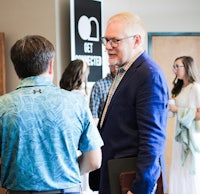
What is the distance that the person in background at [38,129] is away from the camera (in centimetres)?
127

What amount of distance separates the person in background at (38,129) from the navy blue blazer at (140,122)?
183mm

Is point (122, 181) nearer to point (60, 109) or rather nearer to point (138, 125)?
point (138, 125)

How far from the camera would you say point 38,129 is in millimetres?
1272

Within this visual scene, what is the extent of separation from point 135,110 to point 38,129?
415mm

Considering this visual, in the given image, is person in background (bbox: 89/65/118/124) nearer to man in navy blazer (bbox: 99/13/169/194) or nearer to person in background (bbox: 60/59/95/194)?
person in background (bbox: 60/59/95/194)

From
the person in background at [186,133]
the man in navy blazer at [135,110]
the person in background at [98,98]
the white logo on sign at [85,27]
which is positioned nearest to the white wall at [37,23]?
the white logo on sign at [85,27]

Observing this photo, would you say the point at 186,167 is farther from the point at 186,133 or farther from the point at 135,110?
the point at 135,110

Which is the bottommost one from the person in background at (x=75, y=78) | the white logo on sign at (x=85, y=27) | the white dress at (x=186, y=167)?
the white dress at (x=186, y=167)

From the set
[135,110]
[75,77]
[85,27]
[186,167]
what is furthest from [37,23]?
[135,110]

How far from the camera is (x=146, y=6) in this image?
4.34 m

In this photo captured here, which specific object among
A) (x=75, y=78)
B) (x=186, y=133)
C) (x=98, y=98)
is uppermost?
(x=75, y=78)

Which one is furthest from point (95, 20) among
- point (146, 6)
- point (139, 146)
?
point (139, 146)

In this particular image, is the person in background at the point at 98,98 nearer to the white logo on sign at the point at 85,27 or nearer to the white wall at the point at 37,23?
the white wall at the point at 37,23

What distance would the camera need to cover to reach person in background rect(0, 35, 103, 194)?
127 centimetres
